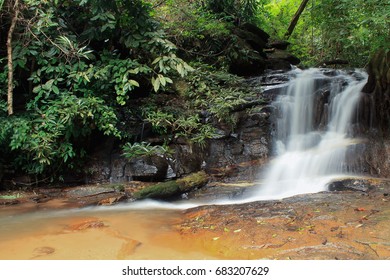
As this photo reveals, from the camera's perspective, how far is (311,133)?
25.7 feet

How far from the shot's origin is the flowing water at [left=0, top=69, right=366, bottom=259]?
338 centimetres

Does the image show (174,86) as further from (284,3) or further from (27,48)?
(284,3)

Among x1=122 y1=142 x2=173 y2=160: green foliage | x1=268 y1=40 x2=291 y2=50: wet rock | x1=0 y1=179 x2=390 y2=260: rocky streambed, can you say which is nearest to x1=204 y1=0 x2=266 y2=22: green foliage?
x1=268 y1=40 x2=291 y2=50: wet rock

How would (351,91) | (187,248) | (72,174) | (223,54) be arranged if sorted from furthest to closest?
(223,54) < (351,91) < (72,174) < (187,248)

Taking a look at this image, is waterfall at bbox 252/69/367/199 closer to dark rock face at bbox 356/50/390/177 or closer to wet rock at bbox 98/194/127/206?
dark rock face at bbox 356/50/390/177

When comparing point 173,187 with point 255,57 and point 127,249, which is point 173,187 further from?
point 255,57

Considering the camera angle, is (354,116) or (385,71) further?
(354,116)

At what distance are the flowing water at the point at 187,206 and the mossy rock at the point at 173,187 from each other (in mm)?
264

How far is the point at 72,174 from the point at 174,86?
3.37 m

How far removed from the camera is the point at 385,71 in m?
6.91

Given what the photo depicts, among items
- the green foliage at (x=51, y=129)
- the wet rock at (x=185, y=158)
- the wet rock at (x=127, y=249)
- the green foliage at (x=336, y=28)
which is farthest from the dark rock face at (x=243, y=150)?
the wet rock at (x=127, y=249)

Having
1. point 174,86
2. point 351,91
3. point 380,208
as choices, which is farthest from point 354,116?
point 174,86

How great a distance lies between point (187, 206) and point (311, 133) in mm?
4057

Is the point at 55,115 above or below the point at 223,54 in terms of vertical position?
below
